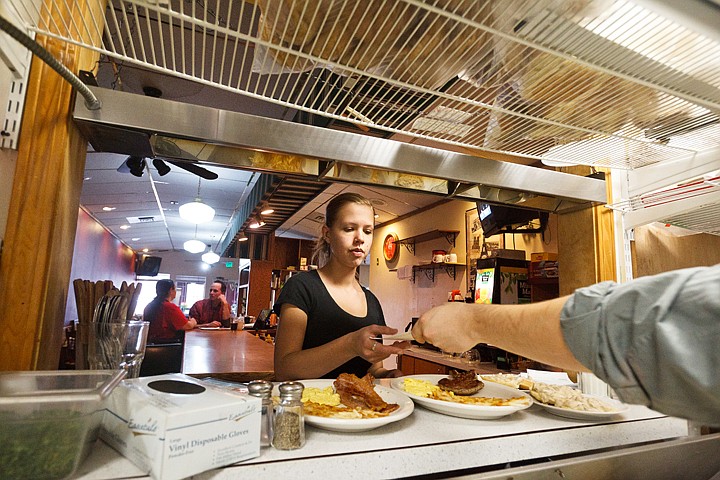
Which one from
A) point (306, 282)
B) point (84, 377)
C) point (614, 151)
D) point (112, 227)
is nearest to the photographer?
point (84, 377)

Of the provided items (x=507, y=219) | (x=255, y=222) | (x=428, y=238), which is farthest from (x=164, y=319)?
(x=507, y=219)

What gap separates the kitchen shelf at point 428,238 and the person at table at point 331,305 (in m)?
3.73

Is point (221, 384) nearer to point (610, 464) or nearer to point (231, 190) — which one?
point (610, 464)

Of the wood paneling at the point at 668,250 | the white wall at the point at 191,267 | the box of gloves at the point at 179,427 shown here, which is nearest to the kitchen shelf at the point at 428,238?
the wood paneling at the point at 668,250

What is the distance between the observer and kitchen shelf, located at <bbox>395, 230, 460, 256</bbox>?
548cm

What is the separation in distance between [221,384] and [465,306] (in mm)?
545

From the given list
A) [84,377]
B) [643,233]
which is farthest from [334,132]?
[643,233]

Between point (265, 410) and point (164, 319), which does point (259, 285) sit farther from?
point (265, 410)

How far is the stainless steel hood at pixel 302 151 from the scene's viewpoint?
96 centimetres

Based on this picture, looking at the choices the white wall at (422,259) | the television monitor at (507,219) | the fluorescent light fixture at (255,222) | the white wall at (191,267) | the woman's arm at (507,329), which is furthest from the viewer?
the white wall at (191,267)

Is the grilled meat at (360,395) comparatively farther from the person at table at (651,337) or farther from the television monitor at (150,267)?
the television monitor at (150,267)

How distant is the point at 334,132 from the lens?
1.14 metres

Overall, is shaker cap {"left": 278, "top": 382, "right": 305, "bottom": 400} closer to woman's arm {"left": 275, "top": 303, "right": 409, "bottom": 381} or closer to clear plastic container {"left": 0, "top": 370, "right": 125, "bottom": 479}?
clear plastic container {"left": 0, "top": 370, "right": 125, "bottom": 479}

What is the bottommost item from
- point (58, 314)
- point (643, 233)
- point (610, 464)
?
point (610, 464)
